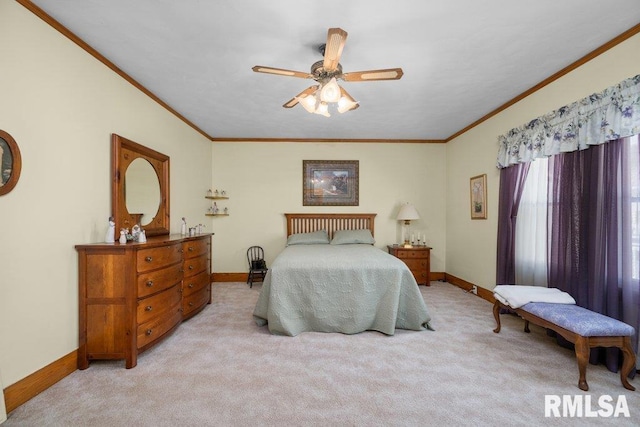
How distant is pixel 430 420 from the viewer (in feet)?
5.81

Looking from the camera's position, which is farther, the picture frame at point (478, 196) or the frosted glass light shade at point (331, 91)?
the picture frame at point (478, 196)

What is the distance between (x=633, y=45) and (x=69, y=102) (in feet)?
15.5

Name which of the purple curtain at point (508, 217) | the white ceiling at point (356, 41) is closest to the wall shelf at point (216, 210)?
the white ceiling at point (356, 41)

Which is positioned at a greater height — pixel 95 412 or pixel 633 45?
pixel 633 45

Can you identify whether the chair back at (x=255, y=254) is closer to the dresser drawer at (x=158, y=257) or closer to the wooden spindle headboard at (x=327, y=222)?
the wooden spindle headboard at (x=327, y=222)

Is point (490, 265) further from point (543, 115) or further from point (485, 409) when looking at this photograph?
point (485, 409)

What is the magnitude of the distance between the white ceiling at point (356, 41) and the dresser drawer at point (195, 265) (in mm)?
2098

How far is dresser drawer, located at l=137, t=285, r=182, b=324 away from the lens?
2457mm

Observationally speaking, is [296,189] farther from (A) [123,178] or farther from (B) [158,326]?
(B) [158,326]

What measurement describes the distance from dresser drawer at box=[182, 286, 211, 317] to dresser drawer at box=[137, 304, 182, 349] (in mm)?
158

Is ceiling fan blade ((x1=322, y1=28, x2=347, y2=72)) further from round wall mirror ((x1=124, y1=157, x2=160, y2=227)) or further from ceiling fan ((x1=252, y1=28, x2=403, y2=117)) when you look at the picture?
round wall mirror ((x1=124, y1=157, x2=160, y2=227))

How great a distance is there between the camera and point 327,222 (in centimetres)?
553

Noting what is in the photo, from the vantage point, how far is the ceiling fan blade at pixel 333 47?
182 centimetres

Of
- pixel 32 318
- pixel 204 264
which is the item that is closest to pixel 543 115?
pixel 204 264
